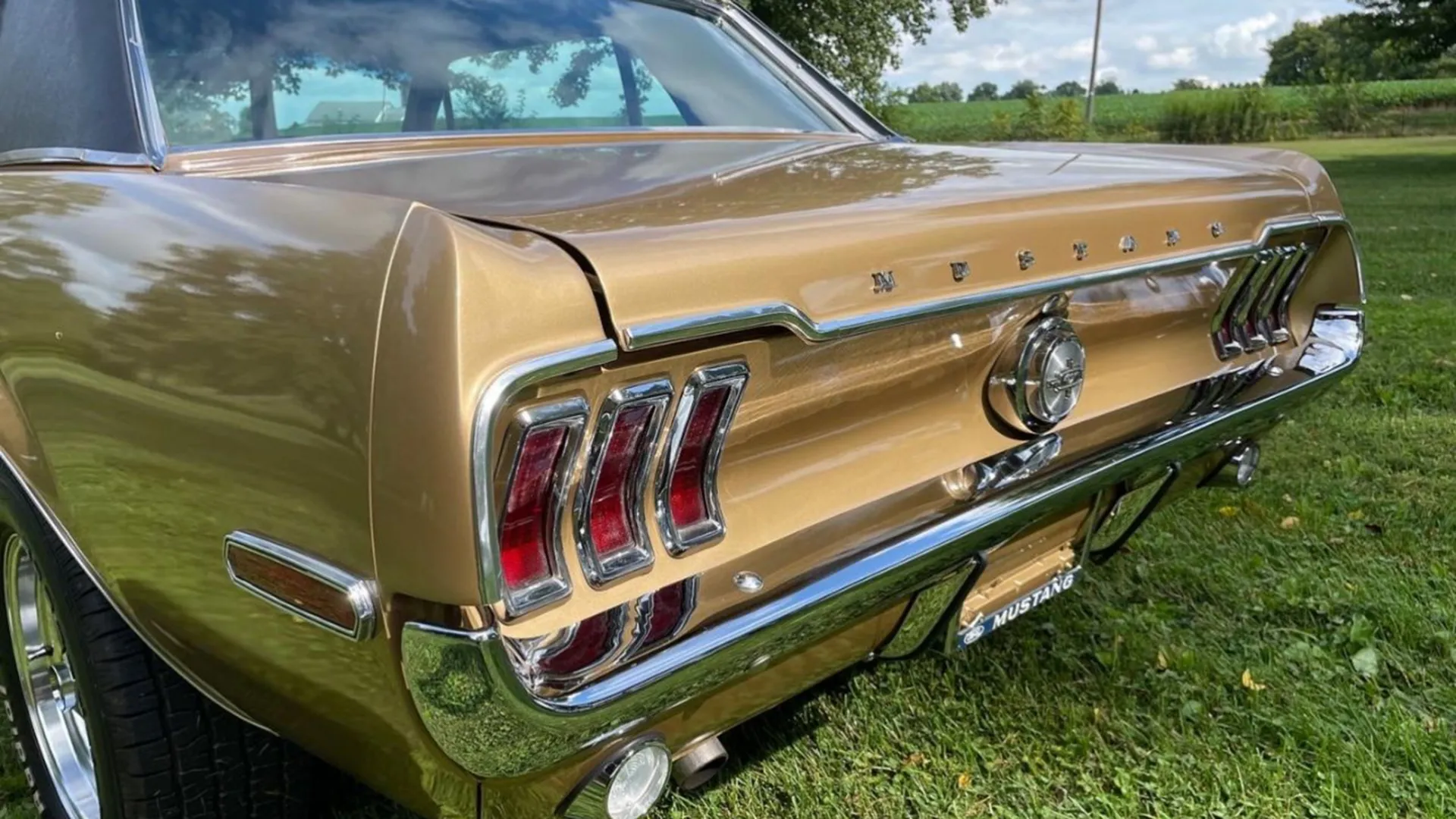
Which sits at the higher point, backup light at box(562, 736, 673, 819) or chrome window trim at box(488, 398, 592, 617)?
chrome window trim at box(488, 398, 592, 617)

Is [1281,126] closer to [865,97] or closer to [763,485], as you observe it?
[865,97]

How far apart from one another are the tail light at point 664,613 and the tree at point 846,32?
1613 cm

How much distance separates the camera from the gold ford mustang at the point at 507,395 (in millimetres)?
1268

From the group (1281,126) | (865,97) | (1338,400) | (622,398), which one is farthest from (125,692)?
(1281,126)

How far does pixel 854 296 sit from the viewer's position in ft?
5.04

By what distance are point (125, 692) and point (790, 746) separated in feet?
4.13

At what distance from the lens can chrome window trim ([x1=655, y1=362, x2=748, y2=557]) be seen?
1.44 meters

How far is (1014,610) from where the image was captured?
2.13 m

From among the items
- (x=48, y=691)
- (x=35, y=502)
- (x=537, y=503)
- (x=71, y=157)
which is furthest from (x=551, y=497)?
(x=48, y=691)

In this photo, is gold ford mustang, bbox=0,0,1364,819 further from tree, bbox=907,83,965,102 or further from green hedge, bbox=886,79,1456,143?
tree, bbox=907,83,965,102

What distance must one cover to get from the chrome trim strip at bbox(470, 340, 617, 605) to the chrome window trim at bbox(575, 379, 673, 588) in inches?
4.7

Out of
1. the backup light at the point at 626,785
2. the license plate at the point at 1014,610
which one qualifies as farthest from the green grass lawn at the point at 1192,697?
the backup light at the point at 626,785

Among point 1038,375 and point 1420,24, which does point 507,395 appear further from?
point 1420,24

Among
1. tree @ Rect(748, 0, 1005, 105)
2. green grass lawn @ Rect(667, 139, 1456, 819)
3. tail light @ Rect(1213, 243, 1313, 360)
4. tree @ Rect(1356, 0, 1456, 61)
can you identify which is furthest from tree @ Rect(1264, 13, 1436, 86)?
tail light @ Rect(1213, 243, 1313, 360)
